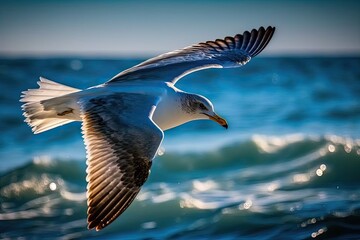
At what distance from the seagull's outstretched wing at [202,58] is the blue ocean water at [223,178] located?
1406 millimetres

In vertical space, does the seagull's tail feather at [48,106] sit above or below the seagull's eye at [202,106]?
above

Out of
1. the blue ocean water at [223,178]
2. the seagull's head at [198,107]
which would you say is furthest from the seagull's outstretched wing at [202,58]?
the blue ocean water at [223,178]

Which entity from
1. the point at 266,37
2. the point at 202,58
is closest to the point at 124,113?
the point at 202,58

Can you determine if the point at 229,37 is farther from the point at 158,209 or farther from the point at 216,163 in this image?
the point at 216,163

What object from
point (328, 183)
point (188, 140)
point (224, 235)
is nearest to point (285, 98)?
point (188, 140)

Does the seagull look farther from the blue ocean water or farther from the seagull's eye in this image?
the blue ocean water

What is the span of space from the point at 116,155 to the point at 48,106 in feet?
3.24

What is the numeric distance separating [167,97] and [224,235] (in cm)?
142

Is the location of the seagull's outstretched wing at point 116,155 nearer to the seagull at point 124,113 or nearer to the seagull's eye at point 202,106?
the seagull at point 124,113

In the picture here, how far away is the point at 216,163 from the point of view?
31.2 feet

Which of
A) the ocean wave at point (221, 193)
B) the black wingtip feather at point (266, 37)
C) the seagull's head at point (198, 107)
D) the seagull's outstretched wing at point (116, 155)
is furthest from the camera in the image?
the black wingtip feather at point (266, 37)

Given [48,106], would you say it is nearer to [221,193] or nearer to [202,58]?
[202,58]

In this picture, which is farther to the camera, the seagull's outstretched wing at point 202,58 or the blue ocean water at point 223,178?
the blue ocean water at point 223,178

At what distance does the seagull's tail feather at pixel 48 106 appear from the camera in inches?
219
